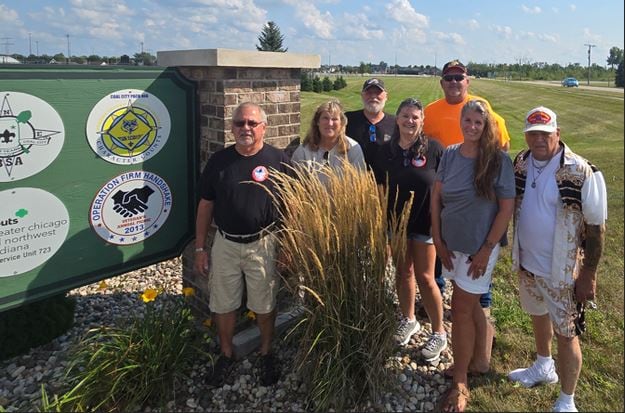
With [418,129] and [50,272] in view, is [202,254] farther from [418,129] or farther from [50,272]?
Answer: [418,129]

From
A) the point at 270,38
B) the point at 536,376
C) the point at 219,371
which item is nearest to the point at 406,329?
the point at 536,376

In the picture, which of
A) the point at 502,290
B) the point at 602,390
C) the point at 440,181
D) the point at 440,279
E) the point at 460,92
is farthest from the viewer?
the point at 502,290

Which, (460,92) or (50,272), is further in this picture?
(460,92)

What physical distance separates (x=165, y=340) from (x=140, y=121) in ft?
5.01

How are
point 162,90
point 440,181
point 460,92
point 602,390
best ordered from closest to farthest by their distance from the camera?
point 440,181 → point 602,390 → point 162,90 → point 460,92

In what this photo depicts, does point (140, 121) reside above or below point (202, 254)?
above

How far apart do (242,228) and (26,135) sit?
140 centimetres

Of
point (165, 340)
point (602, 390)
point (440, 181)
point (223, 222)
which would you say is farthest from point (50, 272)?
point (602, 390)

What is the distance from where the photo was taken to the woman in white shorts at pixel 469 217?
2.91 m

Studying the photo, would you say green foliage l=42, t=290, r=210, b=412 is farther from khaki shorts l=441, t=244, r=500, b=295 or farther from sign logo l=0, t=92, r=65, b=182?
khaki shorts l=441, t=244, r=500, b=295

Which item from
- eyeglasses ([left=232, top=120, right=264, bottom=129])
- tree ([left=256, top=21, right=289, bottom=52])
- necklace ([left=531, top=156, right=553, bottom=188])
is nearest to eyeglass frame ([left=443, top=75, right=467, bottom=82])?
necklace ([left=531, top=156, right=553, bottom=188])

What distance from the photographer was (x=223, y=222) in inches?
131

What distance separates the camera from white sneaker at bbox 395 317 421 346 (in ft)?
12.4

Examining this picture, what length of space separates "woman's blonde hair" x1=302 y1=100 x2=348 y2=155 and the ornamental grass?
48 centimetres
